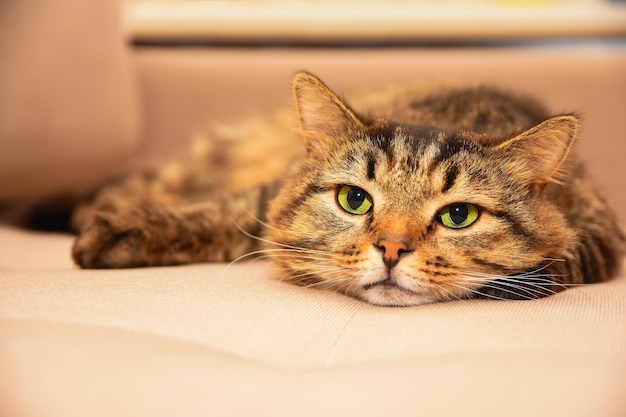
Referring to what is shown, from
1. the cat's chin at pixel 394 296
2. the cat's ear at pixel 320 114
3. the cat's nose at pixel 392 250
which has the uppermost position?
the cat's ear at pixel 320 114

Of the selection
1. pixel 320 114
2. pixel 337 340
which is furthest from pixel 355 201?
pixel 337 340

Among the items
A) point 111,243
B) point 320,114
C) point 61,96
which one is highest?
point 320,114

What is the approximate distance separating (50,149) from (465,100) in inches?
46.2

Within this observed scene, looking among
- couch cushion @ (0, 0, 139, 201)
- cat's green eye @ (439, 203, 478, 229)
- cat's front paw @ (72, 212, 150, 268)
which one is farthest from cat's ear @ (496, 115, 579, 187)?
couch cushion @ (0, 0, 139, 201)

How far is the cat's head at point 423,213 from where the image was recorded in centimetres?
103

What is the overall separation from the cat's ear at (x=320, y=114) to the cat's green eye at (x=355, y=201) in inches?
6.1

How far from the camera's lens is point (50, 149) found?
1.70 m

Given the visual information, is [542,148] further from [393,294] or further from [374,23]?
[374,23]

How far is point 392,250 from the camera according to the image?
100 cm

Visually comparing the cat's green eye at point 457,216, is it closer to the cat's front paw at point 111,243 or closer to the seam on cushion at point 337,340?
the seam on cushion at point 337,340

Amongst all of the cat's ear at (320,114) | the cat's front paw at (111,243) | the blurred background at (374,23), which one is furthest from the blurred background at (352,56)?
the cat's ear at (320,114)

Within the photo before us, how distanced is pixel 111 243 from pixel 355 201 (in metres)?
0.52

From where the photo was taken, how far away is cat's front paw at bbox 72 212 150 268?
4.00 ft

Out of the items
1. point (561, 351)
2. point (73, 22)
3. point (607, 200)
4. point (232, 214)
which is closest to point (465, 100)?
point (607, 200)
